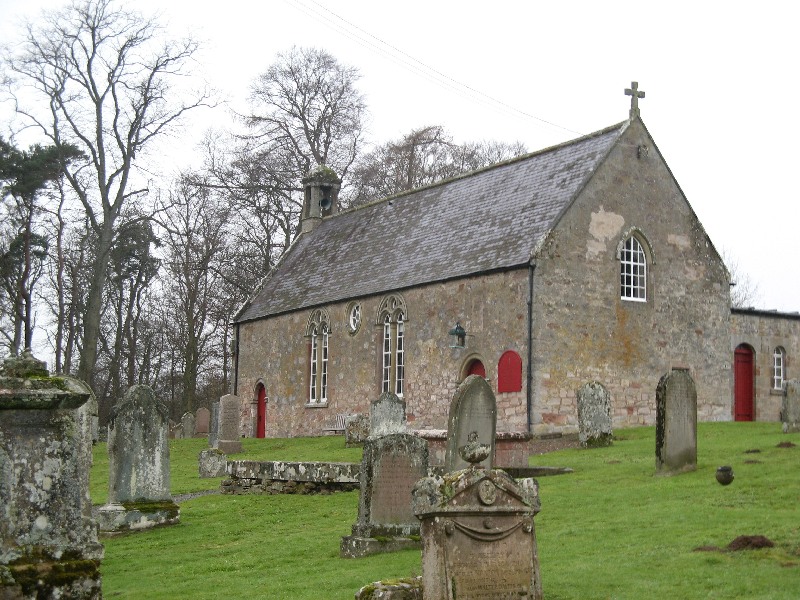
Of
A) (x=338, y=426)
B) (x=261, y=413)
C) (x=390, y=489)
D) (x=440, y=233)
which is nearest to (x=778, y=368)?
(x=440, y=233)

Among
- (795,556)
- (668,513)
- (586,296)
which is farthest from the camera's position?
(586,296)

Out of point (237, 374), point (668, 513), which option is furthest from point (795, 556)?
point (237, 374)

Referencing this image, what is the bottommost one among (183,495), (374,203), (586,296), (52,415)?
(183,495)

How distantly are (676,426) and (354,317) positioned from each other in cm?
1880

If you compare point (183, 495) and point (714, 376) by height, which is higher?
point (714, 376)

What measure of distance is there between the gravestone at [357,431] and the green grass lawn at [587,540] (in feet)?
23.7

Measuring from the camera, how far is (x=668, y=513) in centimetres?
1382

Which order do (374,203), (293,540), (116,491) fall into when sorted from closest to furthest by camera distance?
1. (293,540)
2. (116,491)
3. (374,203)

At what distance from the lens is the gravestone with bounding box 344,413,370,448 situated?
27.8 m

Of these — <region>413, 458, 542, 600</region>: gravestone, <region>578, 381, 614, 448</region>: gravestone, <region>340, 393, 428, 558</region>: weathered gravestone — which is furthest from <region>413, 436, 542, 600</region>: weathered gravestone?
<region>578, 381, 614, 448</region>: gravestone

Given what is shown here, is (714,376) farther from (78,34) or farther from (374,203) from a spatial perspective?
(78,34)

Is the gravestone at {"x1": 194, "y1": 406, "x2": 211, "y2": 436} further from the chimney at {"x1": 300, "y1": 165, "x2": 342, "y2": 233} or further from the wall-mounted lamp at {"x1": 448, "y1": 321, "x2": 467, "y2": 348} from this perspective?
the wall-mounted lamp at {"x1": 448, "y1": 321, "x2": 467, "y2": 348}

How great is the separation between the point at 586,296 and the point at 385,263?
27.2 feet

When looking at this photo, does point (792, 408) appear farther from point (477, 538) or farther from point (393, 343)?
point (393, 343)
